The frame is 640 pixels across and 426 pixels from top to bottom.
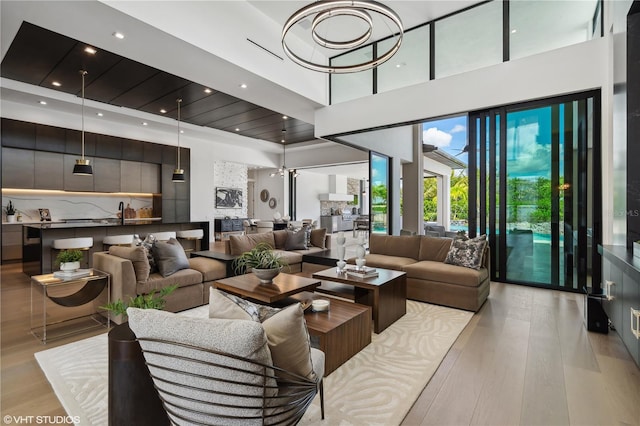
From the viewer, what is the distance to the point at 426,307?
387 cm

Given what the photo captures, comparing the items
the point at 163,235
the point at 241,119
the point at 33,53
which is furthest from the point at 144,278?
the point at 241,119

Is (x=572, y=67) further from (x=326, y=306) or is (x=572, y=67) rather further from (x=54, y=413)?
(x=54, y=413)

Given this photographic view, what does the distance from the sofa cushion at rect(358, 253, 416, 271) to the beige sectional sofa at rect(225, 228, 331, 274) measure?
1215 millimetres

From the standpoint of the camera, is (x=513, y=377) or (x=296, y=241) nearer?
(x=513, y=377)

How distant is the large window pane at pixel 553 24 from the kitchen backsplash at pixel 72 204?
30.5 feet

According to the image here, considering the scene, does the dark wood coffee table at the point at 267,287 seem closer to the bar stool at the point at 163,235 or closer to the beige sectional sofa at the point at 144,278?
the beige sectional sofa at the point at 144,278

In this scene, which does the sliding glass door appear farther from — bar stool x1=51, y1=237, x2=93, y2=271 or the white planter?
bar stool x1=51, y1=237, x2=93, y2=271

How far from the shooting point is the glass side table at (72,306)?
303cm

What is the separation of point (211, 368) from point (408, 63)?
5728 mm

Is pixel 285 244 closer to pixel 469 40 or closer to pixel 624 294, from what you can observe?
pixel 469 40

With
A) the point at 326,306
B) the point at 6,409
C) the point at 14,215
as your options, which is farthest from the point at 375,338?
the point at 14,215

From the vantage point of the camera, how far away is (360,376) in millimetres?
2297

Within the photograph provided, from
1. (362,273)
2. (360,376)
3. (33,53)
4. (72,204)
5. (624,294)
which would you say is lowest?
(360,376)

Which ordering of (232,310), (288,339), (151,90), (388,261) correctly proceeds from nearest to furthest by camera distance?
(288,339) → (232,310) → (388,261) → (151,90)
